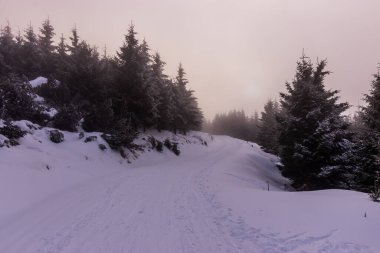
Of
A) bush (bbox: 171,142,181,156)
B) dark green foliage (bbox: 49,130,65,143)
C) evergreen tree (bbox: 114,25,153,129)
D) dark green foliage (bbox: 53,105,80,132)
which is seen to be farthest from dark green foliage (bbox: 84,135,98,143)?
bush (bbox: 171,142,181,156)

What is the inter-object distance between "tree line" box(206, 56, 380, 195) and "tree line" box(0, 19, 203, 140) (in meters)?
11.8

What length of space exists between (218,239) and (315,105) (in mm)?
16802

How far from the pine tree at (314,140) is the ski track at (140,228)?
9455 millimetres

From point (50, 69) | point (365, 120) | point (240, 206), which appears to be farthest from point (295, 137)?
point (50, 69)

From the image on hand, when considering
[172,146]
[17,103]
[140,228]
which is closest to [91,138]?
[17,103]

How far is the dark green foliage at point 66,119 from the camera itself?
22172mm

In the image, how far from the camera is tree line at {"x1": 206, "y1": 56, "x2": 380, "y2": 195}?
1833cm

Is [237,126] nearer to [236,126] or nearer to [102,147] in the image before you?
[236,126]

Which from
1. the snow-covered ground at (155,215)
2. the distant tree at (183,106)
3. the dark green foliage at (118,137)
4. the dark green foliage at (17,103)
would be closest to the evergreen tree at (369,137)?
the snow-covered ground at (155,215)

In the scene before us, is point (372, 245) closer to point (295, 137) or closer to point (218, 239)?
point (218, 239)

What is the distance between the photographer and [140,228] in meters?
8.75

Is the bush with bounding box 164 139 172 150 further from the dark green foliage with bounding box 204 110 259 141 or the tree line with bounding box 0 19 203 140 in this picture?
the dark green foliage with bounding box 204 110 259 141

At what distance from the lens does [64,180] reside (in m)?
15.1

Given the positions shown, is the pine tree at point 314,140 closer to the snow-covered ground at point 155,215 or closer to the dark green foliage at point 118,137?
the snow-covered ground at point 155,215
